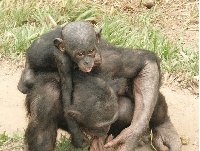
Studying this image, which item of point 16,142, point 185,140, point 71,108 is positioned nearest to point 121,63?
point 71,108

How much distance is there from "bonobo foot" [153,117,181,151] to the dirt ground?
122mm

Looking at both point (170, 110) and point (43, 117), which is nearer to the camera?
point (43, 117)

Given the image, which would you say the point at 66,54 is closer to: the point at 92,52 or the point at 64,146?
the point at 92,52

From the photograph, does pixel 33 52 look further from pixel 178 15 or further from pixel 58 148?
pixel 178 15

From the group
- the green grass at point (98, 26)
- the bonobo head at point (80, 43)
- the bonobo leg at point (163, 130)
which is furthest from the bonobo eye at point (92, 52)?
the green grass at point (98, 26)

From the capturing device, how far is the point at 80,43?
13.9 feet

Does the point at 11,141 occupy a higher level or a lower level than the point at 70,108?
lower

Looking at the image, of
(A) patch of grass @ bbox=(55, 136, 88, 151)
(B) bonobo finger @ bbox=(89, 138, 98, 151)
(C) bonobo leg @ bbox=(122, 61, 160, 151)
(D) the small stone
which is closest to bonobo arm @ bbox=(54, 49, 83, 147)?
(B) bonobo finger @ bbox=(89, 138, 98, 151)

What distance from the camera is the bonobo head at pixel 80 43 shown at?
4227 millimetres

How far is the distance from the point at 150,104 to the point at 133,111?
0.20 meters

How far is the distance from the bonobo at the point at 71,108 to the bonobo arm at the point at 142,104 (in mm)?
145

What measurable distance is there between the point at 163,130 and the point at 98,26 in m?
2.15

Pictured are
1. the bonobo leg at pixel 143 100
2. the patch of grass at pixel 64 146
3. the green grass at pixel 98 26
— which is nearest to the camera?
the bonobo leg at pixel 143 100

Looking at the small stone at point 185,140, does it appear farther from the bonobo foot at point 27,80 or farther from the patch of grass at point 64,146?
the bonobo foot at point 27,80
